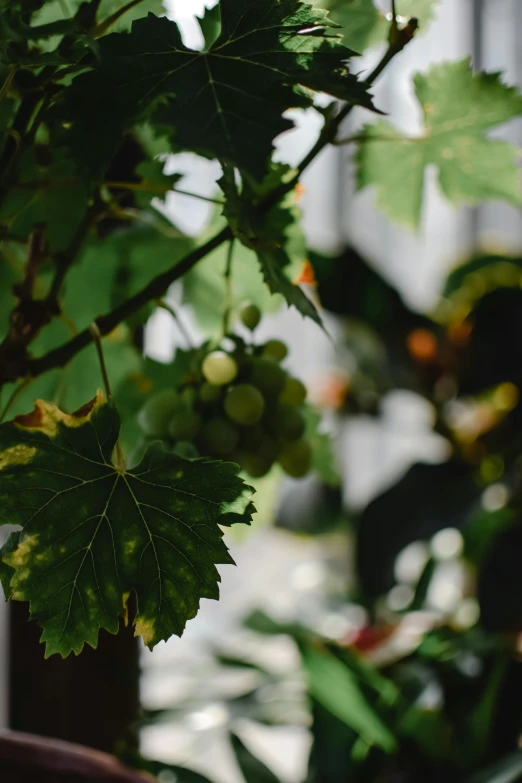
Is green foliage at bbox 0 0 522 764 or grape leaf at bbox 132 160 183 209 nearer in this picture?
green foliage at bbox 0 0 522 764

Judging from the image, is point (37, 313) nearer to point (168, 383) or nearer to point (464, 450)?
point (168, 383)

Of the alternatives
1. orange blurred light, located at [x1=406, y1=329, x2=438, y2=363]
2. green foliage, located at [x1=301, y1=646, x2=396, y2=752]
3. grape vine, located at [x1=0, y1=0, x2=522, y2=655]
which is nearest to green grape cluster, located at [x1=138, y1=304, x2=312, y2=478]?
grape vine, located at [x1=0, y1=0, x2=522, y2=655]

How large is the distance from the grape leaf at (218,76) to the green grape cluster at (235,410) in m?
Result: 0.17

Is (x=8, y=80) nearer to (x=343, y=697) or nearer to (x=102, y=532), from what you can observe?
(x=102, y=532)

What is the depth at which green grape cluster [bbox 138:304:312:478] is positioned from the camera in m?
0.42

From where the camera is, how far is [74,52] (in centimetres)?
30

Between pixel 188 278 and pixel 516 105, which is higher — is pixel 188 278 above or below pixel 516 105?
below

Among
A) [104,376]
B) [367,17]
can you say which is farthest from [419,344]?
[104,376]

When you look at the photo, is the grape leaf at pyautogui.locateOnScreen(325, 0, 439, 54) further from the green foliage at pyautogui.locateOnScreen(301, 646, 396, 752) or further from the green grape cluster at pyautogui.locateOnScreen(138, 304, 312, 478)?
the green foliage at pyautogui.locateOnScreen(301, 646, 396, 752)

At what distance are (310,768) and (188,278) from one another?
0.54 meters

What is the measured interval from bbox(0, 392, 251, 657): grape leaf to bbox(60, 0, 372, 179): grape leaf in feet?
0.42

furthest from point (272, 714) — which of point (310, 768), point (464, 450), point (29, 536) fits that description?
point (29, 536)

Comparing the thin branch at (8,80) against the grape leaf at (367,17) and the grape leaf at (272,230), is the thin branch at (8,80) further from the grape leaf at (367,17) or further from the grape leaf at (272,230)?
the grape leaf at (367,17)

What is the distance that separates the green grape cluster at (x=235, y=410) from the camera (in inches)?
16.4
